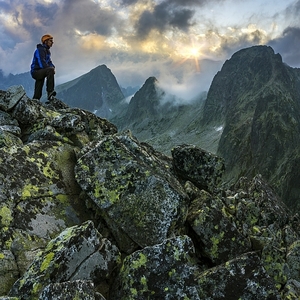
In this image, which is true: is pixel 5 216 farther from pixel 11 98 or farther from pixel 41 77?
pixel 41 77

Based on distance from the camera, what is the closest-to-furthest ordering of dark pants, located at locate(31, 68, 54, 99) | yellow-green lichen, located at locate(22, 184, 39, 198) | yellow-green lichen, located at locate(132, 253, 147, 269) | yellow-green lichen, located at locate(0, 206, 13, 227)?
yellow-green lichen, located at locate(132, 253, 147, 269) → yellow-green lichen, located at locate(0, 206, 13, 227) → yellow-green lichen, located at locate(22, 184, 39, 198) → dark pants, located at locate(31, 68, 54, 99)

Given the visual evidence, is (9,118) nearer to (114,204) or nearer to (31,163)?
(31,163)

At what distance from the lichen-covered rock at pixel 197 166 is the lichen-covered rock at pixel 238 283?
806 cm

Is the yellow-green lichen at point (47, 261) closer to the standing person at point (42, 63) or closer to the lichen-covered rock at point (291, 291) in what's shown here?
the lichen-covered rock at point (291, 291)

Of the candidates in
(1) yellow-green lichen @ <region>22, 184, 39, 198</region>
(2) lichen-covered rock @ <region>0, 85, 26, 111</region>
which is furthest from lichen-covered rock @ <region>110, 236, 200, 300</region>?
(2) lichen-covered rock @ <region>0, 85, 26, 111</region>

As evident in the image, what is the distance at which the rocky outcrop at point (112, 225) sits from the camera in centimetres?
984

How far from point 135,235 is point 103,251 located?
2318mm

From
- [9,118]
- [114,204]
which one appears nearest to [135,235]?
[114,204]

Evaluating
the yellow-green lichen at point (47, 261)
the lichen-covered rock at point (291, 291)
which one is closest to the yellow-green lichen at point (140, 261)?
the yellow-green lichen at point (47, 261)

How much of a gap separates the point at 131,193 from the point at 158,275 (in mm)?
4161

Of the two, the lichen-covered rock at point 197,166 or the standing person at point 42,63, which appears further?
the standing person at point 42,63

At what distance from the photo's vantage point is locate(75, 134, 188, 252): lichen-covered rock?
1256 centimetres

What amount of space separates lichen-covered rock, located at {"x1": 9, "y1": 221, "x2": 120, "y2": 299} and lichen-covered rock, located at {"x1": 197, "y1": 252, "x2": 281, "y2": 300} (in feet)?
11.2

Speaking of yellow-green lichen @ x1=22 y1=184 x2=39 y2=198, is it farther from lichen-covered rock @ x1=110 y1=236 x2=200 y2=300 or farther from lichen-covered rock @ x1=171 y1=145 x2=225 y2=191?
lichen-covered rock @ x1=171 y1=145 x2=225 y2=191
